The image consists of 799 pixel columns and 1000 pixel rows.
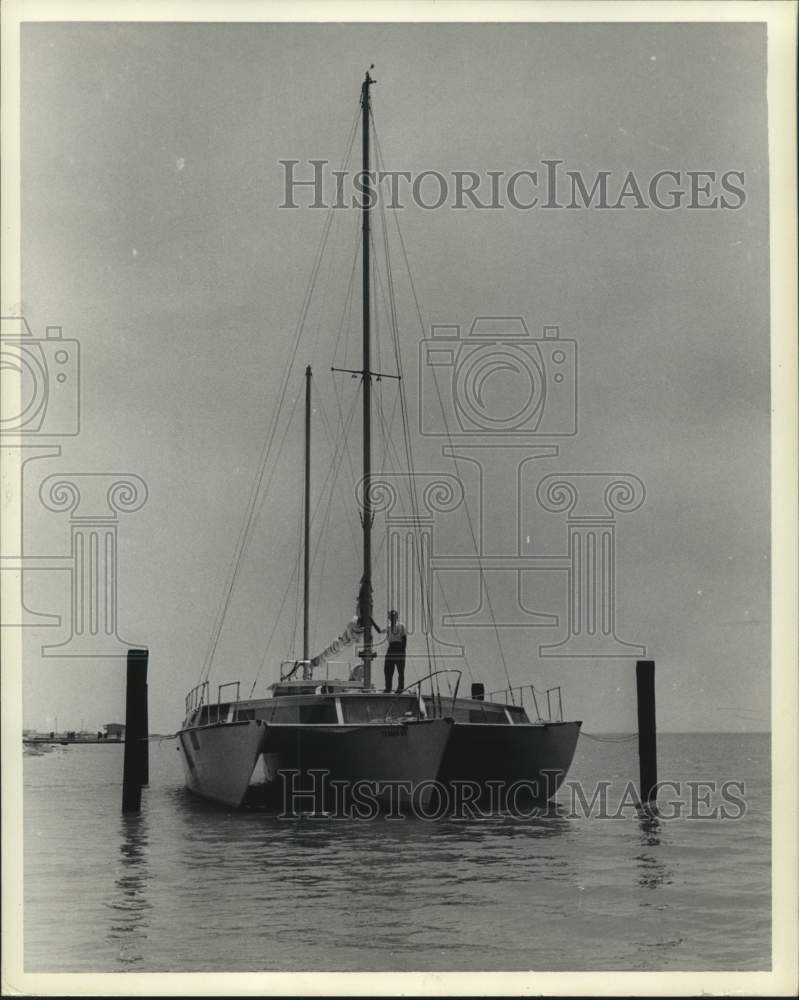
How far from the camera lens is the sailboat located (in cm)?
2452

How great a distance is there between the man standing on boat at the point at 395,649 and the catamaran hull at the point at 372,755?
2116mm

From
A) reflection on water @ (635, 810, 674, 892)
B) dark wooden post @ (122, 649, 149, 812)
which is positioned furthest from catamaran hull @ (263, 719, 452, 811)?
reflection on water @ (635, 810, 674, 892)

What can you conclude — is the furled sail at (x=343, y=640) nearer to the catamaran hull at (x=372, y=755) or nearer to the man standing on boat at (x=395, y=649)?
the man standing on boat at (x=395, y=649)

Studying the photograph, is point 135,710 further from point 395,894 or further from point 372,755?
point 395,894

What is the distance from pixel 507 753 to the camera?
27.3 metres

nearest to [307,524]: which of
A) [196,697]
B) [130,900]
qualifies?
[196,697]

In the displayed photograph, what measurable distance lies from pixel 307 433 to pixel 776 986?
26.5m

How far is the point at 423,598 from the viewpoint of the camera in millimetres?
23891

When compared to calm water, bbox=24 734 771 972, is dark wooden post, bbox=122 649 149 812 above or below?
above

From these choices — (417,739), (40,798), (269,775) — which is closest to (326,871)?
(417,739)

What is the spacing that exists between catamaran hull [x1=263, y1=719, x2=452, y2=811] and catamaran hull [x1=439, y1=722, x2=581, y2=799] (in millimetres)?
1087

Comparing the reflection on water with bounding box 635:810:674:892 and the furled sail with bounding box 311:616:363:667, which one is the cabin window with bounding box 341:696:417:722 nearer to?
the furled sail with bounding box 311:616:363:667

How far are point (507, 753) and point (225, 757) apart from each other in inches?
225

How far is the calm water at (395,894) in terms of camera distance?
42.3 feet
